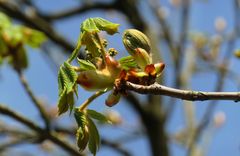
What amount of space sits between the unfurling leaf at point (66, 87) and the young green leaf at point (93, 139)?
6 cm

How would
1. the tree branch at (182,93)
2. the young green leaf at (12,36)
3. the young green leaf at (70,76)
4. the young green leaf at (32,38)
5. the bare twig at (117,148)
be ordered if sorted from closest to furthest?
the tree branch at (182,93) → the young green leaf at (70,76) → the young green leaf at (12,36) → the young green leaf at (32,38) → the bare twig at (117,148)

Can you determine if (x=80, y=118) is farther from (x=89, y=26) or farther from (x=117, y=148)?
(x=117, y=148)

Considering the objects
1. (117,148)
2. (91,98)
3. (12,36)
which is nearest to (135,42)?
(91,98)

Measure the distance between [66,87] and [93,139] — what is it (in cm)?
12

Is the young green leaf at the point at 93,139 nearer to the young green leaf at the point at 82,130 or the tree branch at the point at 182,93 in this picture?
the young green leaf at the point at 82,130

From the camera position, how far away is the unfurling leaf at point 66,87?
0.94m

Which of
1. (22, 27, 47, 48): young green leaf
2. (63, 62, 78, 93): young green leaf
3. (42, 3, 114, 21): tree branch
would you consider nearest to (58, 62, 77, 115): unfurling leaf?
(63, 62, 78, 93): young green leaf

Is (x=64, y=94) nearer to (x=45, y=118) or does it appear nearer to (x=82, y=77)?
(x=82, y=77)

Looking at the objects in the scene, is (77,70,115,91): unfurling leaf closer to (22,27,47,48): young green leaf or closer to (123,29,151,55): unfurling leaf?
(123,29,151,55): unfurling leaf

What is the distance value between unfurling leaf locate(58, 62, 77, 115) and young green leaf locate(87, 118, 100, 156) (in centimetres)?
6

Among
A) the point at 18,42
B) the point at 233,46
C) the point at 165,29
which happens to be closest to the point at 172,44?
the point at 165,29

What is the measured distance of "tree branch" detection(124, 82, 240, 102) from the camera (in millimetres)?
810

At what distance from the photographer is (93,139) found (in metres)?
0.98

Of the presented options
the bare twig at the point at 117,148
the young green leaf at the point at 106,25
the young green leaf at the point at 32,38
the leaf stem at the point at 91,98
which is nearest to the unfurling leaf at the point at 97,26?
the young green leaf at the point at 106,25
